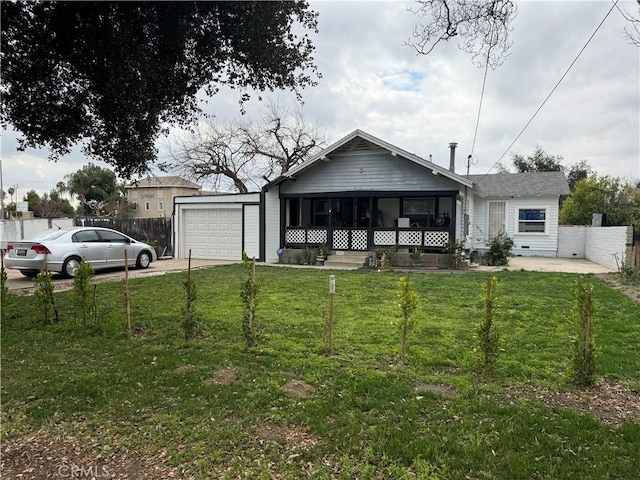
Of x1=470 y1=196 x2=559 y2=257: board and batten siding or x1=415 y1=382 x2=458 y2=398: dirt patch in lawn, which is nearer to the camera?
x1=415 y1=382 x2=458 y2=398: dirt patch in lawn

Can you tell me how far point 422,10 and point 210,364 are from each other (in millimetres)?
5359

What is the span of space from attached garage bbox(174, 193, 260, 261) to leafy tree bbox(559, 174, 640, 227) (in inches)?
670

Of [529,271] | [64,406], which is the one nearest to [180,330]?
[64,406]

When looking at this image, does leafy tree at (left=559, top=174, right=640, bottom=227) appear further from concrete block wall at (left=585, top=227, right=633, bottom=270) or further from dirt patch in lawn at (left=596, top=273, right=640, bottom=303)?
dirt patch in lawn at (left=596, top=273, right=640, bottom=303)

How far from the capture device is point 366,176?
15.6 metres

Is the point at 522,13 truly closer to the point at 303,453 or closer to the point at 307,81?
the point at 307,81

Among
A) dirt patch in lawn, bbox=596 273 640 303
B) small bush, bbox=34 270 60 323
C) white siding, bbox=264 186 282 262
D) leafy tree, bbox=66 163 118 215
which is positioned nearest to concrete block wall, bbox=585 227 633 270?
dirt patch in lawn, bbox=596 273 640 303

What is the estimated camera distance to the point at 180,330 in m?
5.74

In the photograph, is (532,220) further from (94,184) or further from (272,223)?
Result: (94,184)

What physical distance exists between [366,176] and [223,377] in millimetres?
12534

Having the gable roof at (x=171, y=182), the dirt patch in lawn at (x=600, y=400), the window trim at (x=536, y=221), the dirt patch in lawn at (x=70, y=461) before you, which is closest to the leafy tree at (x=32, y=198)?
the gable roof at (x=171, y=182)

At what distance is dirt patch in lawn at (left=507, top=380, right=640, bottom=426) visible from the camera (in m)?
3.22

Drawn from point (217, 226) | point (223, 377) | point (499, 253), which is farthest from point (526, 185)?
point (223, 377)

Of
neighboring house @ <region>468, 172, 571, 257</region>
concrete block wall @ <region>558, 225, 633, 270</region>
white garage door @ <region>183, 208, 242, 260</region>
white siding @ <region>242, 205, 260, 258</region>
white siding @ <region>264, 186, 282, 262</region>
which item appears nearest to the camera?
concrete block wall @ <region>558, 225, 633, 270</region>
